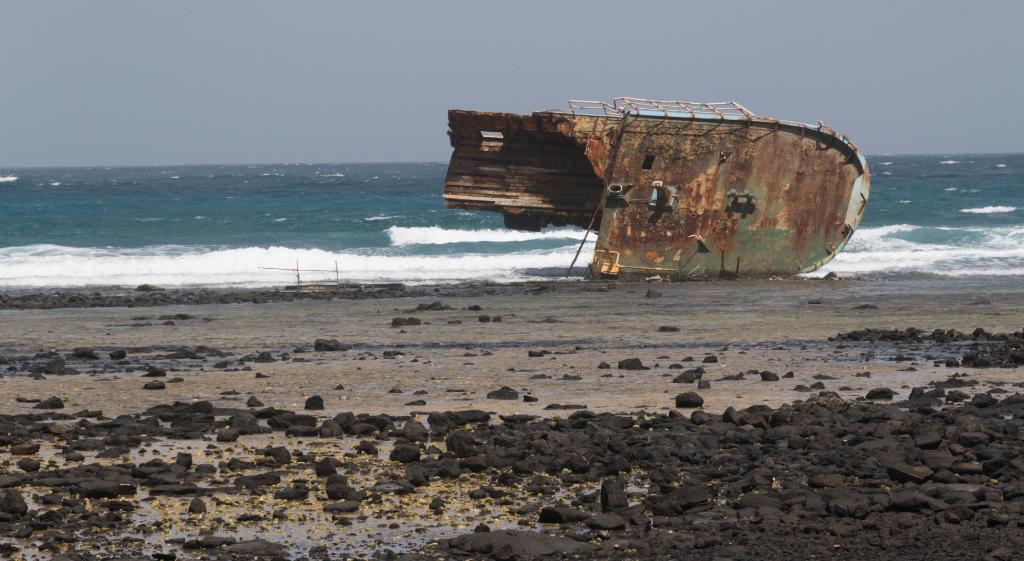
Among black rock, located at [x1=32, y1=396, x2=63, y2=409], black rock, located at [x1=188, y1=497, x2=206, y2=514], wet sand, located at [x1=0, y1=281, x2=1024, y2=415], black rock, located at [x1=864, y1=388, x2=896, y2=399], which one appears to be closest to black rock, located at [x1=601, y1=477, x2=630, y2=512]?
black rock, located at [x1=188, y1=497, x2=206, y2=514]

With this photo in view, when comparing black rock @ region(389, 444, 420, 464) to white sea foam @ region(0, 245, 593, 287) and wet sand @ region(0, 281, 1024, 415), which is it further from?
white sea foam @ region(0, 245, 593, 287)

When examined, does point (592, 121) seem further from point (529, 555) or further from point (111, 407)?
point (529, 555)

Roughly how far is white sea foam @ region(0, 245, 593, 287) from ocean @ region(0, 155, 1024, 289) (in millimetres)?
52

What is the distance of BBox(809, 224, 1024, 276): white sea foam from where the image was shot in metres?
29.8

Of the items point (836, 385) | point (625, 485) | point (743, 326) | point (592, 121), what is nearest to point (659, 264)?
point (592, 121)

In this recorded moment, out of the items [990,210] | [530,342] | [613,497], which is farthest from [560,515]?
[990,210]

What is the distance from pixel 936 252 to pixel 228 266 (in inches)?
707

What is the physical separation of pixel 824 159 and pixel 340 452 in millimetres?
17995

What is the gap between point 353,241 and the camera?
41.6m

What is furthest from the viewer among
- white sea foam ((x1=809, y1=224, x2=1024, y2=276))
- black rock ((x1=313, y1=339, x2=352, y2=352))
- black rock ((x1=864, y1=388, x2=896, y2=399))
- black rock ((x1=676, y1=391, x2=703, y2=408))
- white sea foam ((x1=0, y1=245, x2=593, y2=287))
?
white sea foam ((x1=809, y1=224, x2=1024, y2=276))

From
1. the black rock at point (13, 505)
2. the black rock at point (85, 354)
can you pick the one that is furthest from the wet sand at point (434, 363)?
the black rock at point (13, 505)

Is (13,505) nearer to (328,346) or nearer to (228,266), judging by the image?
(328,346)

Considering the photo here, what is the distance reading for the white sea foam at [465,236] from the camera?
40656mm

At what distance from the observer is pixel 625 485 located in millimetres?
8188
